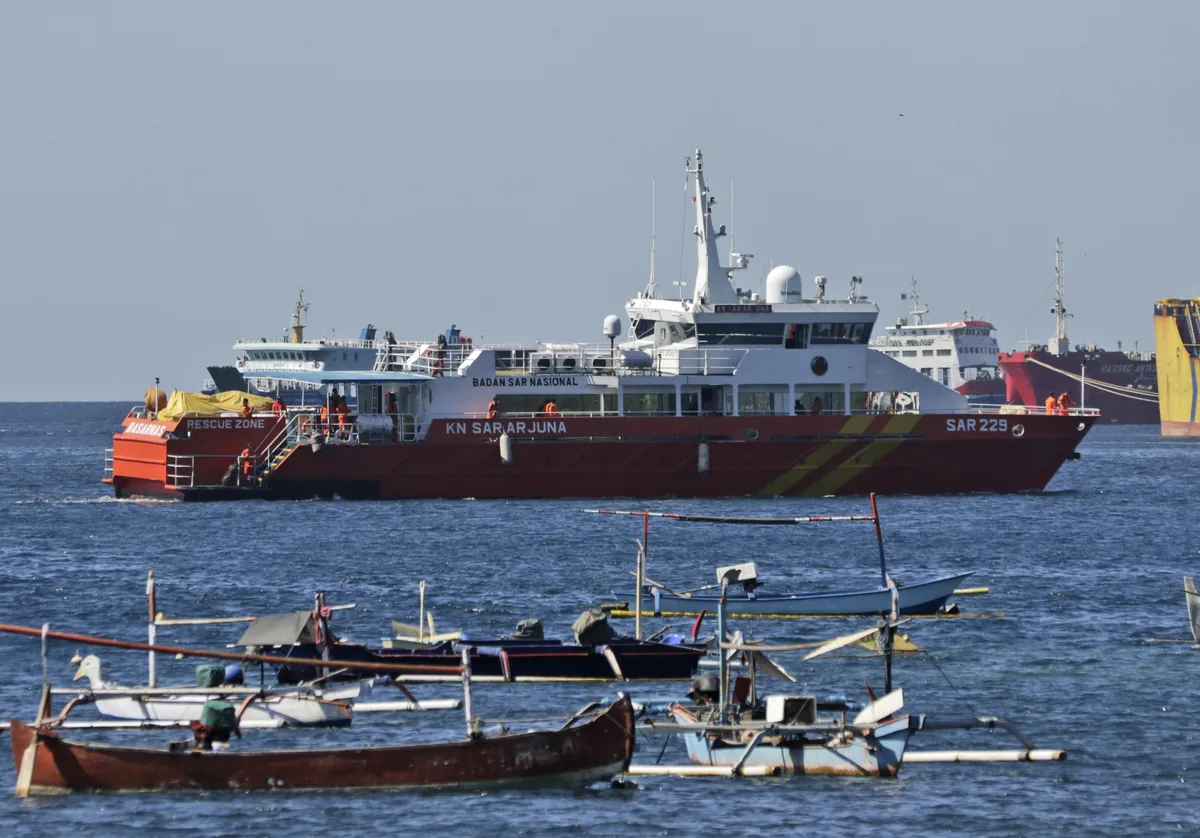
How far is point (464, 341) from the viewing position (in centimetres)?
5909

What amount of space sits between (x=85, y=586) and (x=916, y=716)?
902 inches

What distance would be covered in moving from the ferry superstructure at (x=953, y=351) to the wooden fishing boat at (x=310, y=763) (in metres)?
143

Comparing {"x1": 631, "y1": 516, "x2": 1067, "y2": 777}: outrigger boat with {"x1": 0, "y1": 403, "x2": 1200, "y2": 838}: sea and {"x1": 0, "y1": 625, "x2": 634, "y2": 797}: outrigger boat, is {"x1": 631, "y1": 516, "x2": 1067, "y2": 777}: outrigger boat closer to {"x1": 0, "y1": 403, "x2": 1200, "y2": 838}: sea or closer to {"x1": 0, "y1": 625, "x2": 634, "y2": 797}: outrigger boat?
{"x1": 0, "y1": 403, "x2": 1200, "y2": 838}: sea

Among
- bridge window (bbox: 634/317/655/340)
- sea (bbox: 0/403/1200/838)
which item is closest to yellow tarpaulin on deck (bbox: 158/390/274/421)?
sea (bbox: 0/403/1200/838)

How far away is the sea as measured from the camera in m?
21.2

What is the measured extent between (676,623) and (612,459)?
21.3m

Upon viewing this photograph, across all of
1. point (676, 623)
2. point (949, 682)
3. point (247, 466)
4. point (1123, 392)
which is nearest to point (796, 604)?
point (676, 623)

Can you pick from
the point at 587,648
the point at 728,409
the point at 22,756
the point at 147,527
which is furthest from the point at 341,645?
the point at 728,409

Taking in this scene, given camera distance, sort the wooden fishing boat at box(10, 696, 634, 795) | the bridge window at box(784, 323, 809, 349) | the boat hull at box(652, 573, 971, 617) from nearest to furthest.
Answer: the wooden fishing boat at box(10, 696, 634, 795)
the boat hull at box(652, 573, 971, 617)
the bridge window at box(784, 323, 809, 349)

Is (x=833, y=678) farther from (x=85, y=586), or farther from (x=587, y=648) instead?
(x=85, y=586)

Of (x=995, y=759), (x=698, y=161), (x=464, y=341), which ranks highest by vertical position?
(x=698, y=161)

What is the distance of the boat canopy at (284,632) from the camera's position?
26.8m

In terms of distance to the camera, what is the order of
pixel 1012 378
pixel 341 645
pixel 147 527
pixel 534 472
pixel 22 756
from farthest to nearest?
pixel 1012 378, pixel 534 472, pixel 147 527, pixel 341 645, pixel 22 756

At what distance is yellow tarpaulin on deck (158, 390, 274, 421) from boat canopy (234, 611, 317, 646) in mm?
29445
